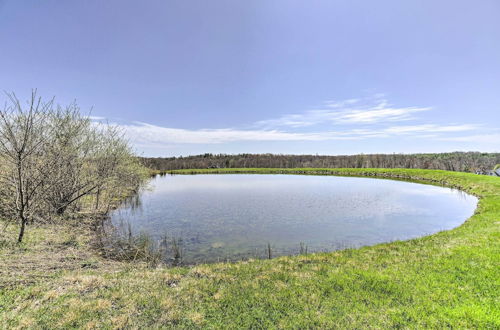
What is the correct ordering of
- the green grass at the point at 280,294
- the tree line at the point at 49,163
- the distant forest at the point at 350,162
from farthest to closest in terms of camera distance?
the distant forest at the point at 350,162
the tree line at the point at 49,163
the green grass at the point at 280,294

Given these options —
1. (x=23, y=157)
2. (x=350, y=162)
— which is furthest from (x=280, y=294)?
(x=350, y=162)

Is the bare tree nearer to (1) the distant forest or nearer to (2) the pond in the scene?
(2) the pond

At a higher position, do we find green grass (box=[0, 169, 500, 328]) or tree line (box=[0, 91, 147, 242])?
tree line (box=[0, 91, 147, 242])

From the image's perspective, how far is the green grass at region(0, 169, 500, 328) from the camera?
4836mm

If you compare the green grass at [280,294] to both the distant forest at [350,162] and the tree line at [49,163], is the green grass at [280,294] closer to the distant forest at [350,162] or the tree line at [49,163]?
the tree line at [49,163]

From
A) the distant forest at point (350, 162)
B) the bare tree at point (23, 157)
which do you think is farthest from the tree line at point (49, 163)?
the distant forest at point (350, 162)

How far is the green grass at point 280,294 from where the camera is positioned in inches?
190

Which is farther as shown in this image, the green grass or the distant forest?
the distant forest

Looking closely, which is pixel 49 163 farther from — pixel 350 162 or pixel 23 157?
pixel 350 162

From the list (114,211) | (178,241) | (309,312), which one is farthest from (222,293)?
(114,211)

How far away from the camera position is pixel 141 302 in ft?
18.2

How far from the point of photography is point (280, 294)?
588 centimetres

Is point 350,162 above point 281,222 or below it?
above

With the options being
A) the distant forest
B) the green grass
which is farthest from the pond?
the distant forest
